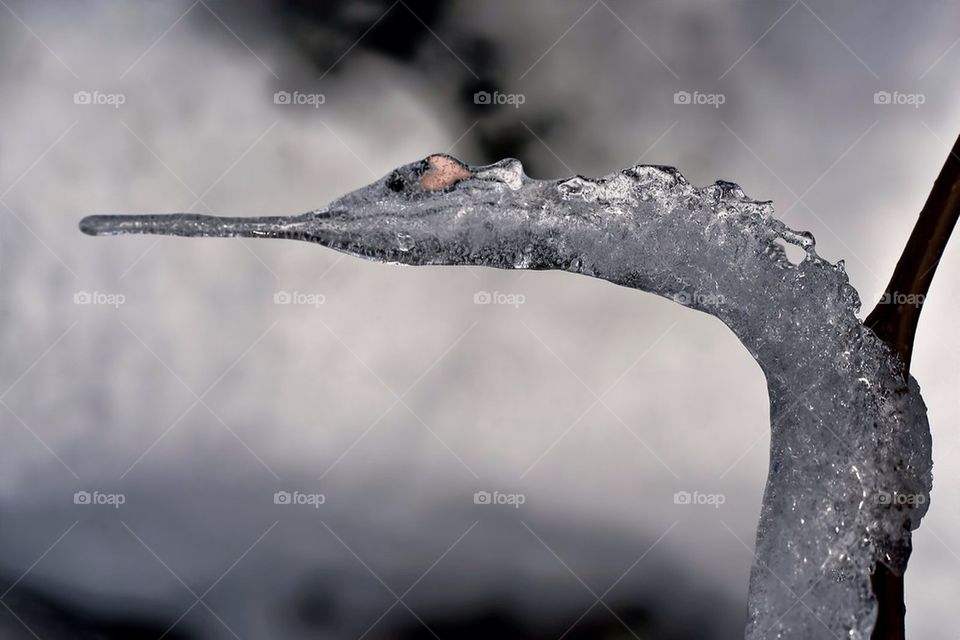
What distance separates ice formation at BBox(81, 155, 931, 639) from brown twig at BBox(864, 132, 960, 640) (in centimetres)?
1

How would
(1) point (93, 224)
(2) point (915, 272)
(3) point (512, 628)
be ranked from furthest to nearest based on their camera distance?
(3) point (512, 628) → (2) point (915, 272) → (1) point (93, 224)

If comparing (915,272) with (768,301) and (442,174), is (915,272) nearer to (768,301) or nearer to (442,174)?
(768,301)

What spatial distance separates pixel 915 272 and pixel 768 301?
110 mm

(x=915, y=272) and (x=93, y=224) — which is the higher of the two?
(x=915, y=272)

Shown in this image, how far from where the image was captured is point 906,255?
0.78m

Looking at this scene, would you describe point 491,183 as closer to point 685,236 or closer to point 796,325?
point 685,236

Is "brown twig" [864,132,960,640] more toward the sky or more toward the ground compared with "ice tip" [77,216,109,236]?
more toward the sky

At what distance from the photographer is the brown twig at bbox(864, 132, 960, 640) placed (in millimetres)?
765

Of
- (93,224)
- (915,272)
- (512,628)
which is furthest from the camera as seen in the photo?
(512,628)

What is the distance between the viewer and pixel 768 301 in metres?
0.77

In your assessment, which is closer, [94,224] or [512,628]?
[94,224]

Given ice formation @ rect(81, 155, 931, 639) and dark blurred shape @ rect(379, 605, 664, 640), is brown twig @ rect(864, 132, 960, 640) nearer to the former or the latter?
ice formation @ rect(81, 155, 931, 639)

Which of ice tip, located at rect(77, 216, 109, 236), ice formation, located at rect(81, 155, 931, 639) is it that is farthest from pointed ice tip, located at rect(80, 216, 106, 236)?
ice formation, located at rect(81, 155, 931, 639)

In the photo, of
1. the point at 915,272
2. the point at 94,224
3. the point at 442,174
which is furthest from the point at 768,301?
the point at 94,224
